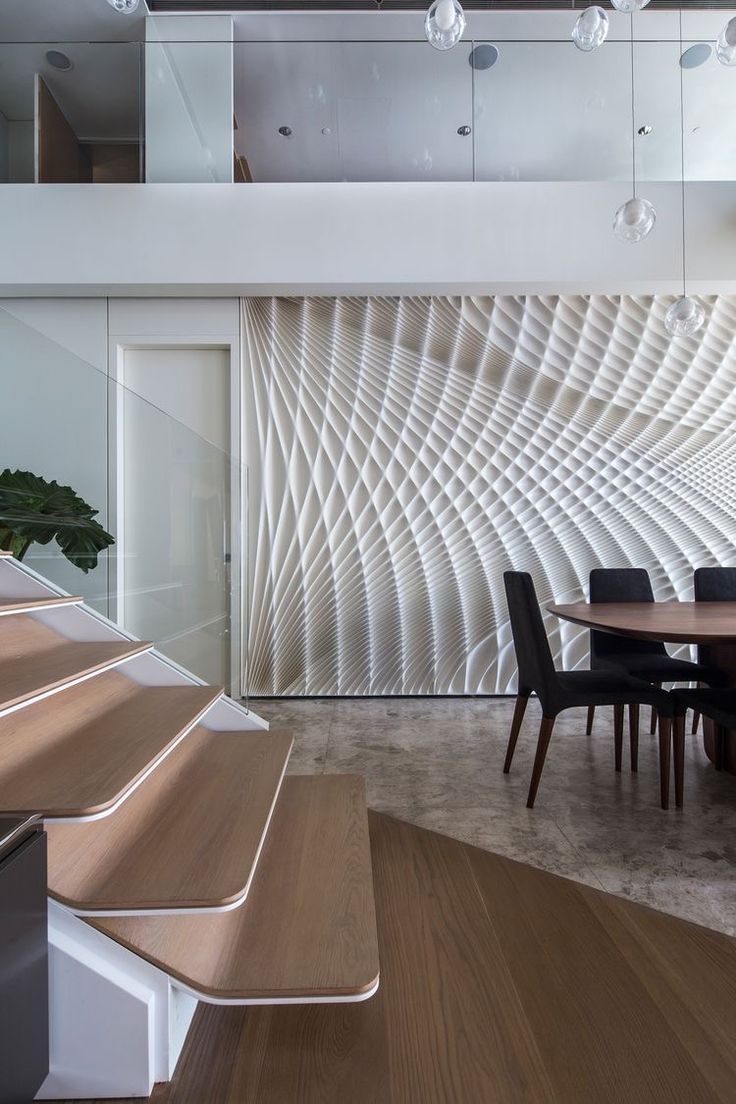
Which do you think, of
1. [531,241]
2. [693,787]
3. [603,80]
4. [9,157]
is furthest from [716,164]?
[9,157]

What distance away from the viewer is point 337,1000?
1212 millimetres

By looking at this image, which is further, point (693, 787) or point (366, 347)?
point (366, 347)

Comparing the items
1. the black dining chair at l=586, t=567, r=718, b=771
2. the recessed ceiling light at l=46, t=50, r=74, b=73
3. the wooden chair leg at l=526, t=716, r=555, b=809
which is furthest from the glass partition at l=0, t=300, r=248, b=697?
the recessed ceiling light at l=46, t=50, r=74, b=73

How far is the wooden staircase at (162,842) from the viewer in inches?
47.0

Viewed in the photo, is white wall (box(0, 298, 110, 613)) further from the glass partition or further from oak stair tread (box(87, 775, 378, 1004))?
oak stair tread (box(87, 775, 378, 1004))

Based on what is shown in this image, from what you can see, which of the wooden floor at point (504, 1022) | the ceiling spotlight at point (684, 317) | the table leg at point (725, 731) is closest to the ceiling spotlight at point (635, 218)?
the ceiling spotlight at point (684, 317)

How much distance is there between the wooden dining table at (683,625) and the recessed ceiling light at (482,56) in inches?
138

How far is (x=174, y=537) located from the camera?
2.99 meters

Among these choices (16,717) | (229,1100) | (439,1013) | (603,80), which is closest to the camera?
(229,1100)

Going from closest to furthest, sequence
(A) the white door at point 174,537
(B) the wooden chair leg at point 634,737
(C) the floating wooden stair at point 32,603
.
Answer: (C) the floating wooden stair at point 32,603 < (A) the white door at point 174,537 < (B) the wooden chair leg at point 634,737

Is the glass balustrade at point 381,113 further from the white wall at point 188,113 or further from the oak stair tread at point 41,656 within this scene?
the oak stair tread at point 41,656

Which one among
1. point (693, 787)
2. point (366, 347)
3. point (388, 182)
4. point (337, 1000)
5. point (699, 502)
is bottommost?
point (693, 787)

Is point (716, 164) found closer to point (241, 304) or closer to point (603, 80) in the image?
point (603, 80)

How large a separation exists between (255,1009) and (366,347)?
3965mm
